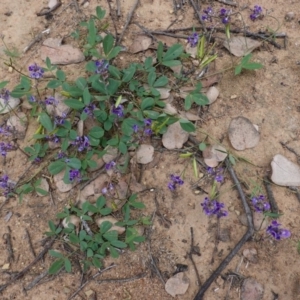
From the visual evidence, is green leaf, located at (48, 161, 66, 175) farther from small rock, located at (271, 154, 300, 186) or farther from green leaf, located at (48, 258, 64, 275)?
small rock, located at (271, 154, 300, 186)

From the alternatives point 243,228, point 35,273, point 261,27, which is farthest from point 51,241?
point 261,27

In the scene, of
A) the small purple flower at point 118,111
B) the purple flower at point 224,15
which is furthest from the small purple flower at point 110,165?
the purple flower at point 224,15

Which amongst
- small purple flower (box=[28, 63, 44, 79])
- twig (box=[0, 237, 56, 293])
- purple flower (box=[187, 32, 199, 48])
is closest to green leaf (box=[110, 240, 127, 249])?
twig (box=[0, 237, 56, 293])

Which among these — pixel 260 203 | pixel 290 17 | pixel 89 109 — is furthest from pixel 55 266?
pixel 290 17

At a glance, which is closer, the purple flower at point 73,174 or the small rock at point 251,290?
the small rock at point 251,290

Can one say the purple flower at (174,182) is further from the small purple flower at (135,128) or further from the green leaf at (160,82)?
Answer: the green leaf at (160,82)

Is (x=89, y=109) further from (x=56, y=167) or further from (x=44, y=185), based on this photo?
(x=44, y=185)
